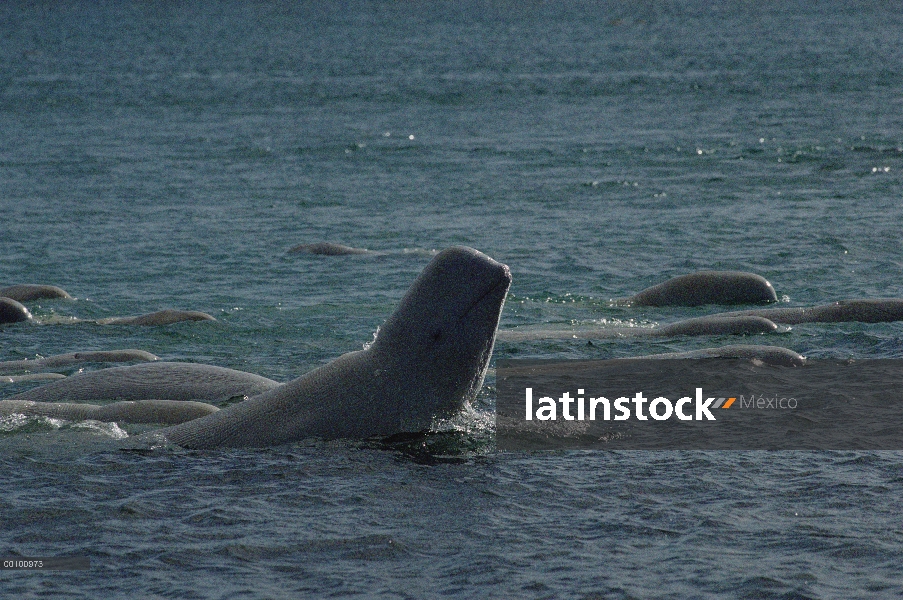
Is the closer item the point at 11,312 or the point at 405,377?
the point at 405,377

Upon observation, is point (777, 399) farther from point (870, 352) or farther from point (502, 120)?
point (502, 120)

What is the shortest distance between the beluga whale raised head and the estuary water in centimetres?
31

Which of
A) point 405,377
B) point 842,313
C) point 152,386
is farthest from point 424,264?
point 405,377

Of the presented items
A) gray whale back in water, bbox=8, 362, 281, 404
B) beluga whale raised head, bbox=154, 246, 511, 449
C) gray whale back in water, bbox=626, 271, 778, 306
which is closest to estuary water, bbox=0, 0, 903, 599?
beluga whale raised head, bbox=154, 246, 511, 449

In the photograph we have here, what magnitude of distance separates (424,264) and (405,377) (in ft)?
47.0

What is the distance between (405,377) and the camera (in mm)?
14602

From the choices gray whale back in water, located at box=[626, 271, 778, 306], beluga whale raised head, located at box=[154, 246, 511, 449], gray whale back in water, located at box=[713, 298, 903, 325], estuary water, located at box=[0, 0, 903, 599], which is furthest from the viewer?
gray whale back in water, located at box=[626, 271, 778, 306]

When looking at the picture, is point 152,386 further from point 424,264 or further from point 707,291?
point 424,264

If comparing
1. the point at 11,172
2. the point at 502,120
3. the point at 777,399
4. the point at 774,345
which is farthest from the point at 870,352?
the point at 502,120

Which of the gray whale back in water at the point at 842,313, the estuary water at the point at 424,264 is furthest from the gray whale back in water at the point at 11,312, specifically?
the gray whale back in water at the point at 842,313

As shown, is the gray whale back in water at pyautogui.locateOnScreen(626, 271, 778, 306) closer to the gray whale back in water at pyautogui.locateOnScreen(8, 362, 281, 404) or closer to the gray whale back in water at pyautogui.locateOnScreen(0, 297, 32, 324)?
the gray whale back in water at pyautogui.locateOnScreen(8, 362, 281, 404)

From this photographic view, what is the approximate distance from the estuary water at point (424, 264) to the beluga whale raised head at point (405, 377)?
1.03 ft

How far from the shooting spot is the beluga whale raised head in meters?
14.3

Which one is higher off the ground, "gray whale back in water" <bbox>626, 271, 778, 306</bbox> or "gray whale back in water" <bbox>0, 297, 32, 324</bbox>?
"gray whale back in water" <bbox>626, 271, 778, 306</bbox>
